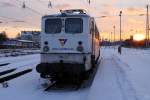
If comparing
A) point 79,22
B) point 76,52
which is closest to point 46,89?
point 76,52

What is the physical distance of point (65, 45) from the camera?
18.2 metres

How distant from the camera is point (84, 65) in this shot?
692 inches

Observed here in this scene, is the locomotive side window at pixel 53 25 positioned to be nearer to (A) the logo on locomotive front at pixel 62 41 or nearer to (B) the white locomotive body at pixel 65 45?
(B) the white locomotive body at pixel 65 45

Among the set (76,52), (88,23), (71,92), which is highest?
(88,23)

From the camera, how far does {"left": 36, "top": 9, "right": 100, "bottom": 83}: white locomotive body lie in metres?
17.7

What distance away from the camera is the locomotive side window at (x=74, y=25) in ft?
60.2

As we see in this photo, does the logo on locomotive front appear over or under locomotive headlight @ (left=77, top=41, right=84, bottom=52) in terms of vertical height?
over

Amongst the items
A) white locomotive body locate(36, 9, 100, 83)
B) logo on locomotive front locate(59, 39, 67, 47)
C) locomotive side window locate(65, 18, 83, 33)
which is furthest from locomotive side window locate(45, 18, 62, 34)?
logo on locomotive front locate(59, 39, 67, 47)

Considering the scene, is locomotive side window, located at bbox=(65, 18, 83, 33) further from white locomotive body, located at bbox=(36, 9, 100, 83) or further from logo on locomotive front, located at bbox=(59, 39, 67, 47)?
logo on locomotive front, located at bbox=(59, 39, 67, 47)

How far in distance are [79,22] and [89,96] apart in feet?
15.5

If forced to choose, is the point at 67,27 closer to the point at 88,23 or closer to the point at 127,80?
the point at 88,23

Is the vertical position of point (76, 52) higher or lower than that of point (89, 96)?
higher

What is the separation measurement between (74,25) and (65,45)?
3.23 feet

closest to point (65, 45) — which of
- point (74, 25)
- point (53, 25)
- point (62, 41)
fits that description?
point (62, 41)
